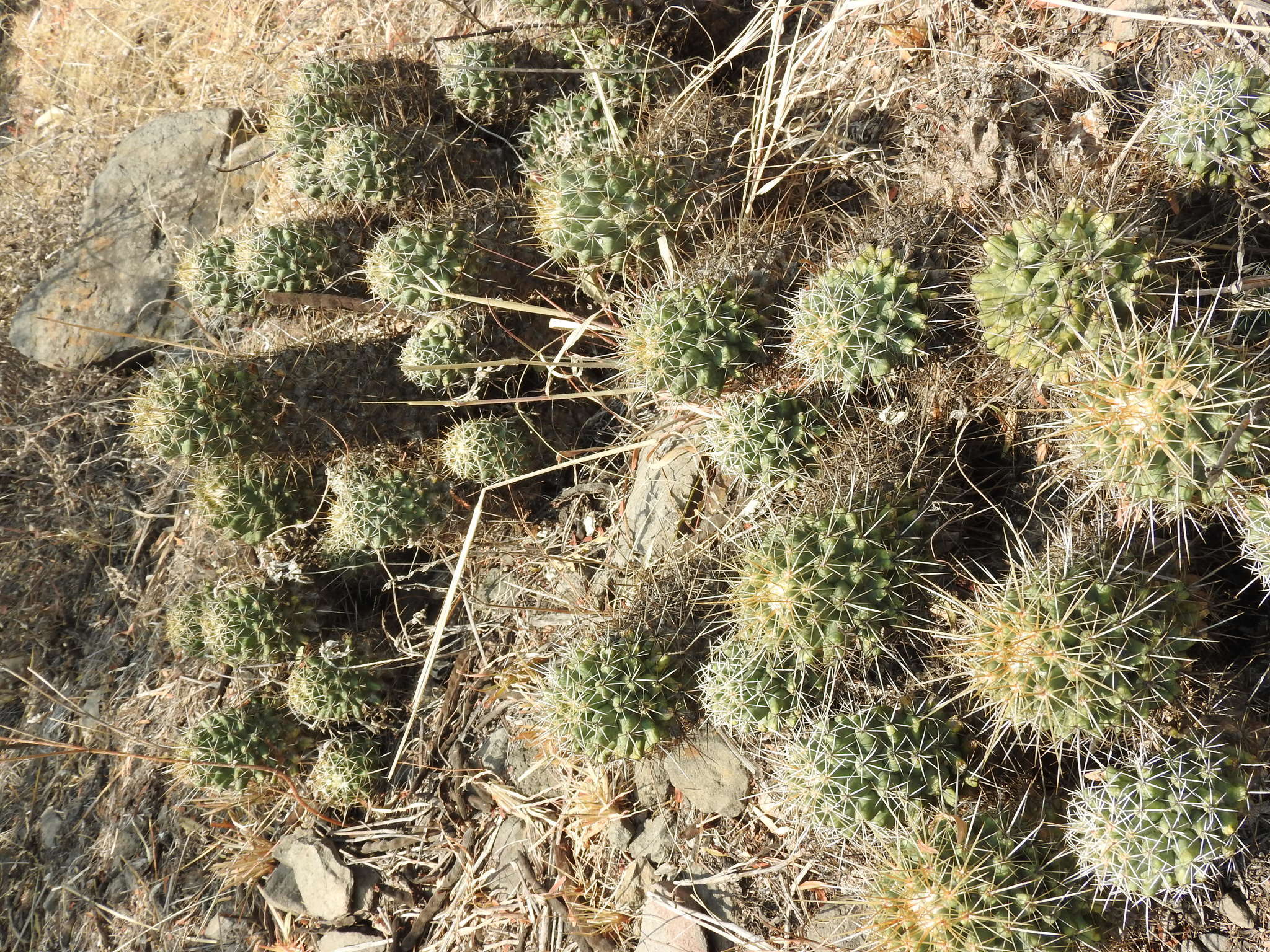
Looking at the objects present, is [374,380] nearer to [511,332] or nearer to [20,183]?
[511,332]

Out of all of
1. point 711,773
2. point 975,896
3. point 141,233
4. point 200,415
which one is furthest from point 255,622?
point 141,233

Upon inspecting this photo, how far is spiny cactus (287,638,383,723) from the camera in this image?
374 centimetres

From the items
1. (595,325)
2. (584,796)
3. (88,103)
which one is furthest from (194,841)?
(88,103)

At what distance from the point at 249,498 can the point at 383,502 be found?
70 centimetres

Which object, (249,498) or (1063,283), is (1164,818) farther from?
(249,498)

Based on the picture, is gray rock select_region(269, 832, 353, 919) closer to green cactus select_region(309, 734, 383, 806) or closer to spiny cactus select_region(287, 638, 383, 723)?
green cactus select_region(309, 734, 383, 806)

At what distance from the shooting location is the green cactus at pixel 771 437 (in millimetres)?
2834

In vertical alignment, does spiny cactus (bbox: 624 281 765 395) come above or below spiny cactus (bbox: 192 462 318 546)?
above

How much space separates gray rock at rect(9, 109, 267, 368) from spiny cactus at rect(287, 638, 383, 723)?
104 inches

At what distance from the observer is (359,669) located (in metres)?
3.82

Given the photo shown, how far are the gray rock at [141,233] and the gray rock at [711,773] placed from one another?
4181 mm

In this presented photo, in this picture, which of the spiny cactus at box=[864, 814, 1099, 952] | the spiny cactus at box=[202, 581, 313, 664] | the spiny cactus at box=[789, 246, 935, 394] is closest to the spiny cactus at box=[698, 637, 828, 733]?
the spiny cactus at box=[864, 814, 1099, 952]

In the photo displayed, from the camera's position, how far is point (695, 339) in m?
2.92

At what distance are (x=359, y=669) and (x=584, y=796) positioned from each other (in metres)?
1.26
